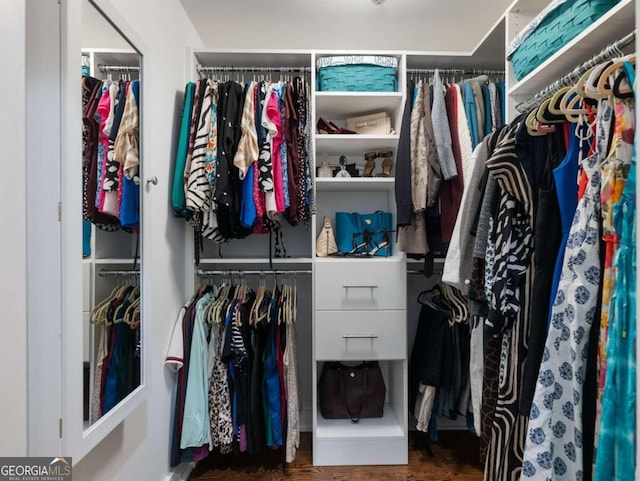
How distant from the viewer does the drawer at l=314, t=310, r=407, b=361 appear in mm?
1727

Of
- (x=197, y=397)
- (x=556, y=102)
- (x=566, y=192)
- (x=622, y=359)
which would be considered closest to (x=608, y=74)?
(x=556, y=102)

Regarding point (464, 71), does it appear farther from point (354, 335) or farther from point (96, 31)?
point (96, 31)

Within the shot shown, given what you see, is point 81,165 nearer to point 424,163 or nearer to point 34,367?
point 34,367

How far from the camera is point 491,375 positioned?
42.7 inches

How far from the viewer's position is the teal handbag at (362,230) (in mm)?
1935

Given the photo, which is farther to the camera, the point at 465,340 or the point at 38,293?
the point at 465,340

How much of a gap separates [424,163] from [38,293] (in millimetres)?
1522

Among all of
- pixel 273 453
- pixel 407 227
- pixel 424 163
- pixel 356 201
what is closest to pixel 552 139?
pixel 424 163

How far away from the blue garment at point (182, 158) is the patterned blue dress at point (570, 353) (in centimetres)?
147

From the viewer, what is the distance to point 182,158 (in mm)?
1586

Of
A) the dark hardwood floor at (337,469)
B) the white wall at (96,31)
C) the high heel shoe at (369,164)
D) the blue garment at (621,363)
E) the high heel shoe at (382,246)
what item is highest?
the white wall at (96,31)

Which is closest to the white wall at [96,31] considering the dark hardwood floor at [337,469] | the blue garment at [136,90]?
the blue garment at [136,90]

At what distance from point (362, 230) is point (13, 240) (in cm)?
154

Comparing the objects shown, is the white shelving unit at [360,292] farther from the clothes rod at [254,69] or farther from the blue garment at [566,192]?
the blue garment at [566,192]
